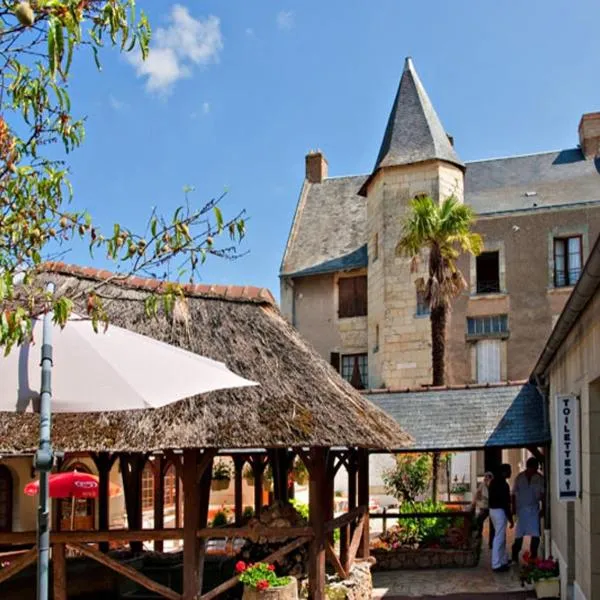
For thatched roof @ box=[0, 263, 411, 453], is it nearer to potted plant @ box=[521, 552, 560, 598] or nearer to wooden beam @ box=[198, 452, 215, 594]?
wooden beam @ box=[198, 452, 215, 594]

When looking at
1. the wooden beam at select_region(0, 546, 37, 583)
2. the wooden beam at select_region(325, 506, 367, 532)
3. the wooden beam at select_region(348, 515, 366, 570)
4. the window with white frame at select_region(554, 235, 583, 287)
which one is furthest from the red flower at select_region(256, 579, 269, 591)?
the window with white frame at select_region(554, 235, 583, 287)

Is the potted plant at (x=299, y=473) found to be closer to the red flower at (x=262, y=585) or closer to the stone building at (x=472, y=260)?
the stone building at (x=472, y=260)

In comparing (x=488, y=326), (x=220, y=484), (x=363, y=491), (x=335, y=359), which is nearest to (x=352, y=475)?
(x=363, y=491)

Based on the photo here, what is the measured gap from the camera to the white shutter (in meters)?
25.8

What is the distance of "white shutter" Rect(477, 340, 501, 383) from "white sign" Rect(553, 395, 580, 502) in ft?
58.0

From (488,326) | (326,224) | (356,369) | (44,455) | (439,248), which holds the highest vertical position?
(326,224)

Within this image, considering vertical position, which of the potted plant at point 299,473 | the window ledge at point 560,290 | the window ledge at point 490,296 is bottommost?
the potted plant at point 299,473

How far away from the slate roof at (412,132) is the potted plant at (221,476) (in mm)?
10258

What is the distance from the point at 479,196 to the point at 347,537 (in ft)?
59.7

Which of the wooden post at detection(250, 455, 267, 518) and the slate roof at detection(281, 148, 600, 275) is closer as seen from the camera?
the wooden post at detection(250, 455, 267, 518)

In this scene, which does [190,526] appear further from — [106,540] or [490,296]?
[490,296]

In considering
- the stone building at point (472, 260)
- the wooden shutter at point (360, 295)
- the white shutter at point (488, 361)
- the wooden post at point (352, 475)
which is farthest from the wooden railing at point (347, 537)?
the wooden shutter at point (360, 295)

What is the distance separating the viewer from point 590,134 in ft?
90.1

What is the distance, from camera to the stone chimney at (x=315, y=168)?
33125mm
